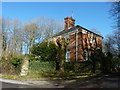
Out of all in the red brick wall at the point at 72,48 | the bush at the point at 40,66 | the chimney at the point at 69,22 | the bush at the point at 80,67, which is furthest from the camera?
the chimney at the point at 69,22

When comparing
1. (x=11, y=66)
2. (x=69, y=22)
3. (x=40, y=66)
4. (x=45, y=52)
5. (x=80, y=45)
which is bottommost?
(x=40, y=66)

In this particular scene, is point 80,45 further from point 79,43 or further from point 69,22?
point 69,22

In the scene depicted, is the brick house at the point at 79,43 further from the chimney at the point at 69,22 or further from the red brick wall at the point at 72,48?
the chimney at the point at 69,22

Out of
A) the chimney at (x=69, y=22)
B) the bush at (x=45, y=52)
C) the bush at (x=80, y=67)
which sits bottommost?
the bush at (x=80, y=67)

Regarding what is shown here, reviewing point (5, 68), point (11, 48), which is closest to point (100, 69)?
point (5, 68)

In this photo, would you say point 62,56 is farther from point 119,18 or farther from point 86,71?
point 119,18

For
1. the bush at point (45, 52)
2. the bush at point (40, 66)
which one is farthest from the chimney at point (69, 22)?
the bush at point (40, 66)

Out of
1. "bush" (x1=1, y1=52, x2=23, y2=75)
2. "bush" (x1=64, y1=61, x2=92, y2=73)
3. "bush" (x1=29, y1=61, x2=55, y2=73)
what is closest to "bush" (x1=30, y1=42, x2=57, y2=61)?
"bush" (x1=29, y1=61, x2=55, y2=73)

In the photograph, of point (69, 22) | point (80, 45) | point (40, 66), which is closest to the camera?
point (40, 66)

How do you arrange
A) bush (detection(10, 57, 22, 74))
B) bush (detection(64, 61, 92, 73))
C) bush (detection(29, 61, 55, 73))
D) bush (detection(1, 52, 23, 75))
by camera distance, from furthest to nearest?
bush (detection(64, 61, 92, 73)) < bush (detection(29, 61, 55, 73)) < bush (detection(1, 52, 23, 75)) < bush (detection(10, 57, 22, 74))

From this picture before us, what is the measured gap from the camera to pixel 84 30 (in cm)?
2539

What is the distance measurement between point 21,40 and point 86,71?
80.6ft

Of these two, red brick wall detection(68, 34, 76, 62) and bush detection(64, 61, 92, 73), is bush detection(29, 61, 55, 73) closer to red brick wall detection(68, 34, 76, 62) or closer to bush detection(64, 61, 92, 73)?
bush detection(64, 61, 92, 73)

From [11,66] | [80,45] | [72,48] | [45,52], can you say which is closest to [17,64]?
[11,66]
